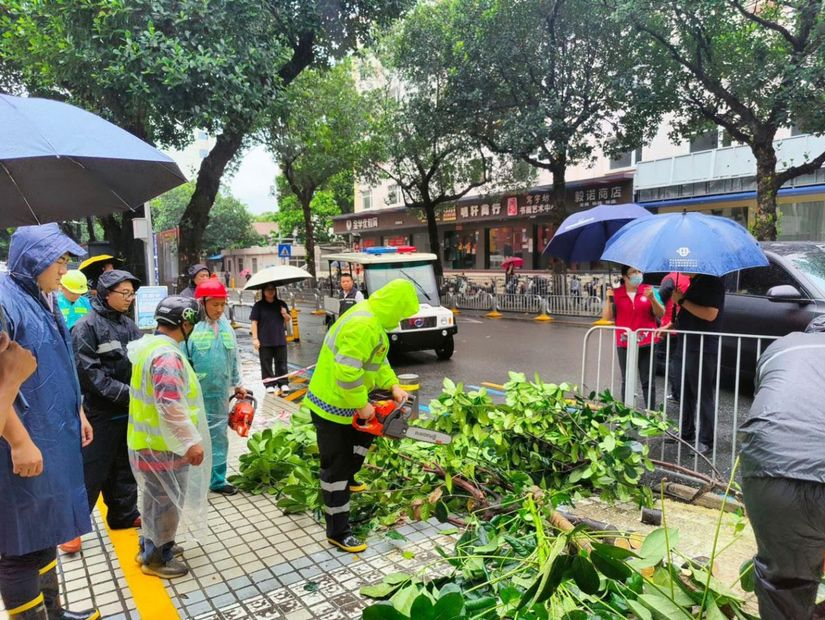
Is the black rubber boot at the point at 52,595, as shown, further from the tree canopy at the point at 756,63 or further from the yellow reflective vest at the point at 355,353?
the tree canopy at the point at 756,63

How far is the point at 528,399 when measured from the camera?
12.8ft

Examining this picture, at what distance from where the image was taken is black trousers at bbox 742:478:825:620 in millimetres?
1805

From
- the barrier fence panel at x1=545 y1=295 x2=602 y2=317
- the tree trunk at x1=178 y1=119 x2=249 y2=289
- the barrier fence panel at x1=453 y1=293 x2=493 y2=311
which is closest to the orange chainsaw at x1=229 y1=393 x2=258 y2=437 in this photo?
the tree trunk at x1=178 y1=119 x2=249 y2=289

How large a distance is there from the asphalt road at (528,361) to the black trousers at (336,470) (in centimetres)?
250

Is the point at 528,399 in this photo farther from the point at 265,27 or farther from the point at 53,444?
the point at 265,27

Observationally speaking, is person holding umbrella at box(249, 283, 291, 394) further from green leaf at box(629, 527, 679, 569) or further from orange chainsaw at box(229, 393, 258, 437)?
green leaf at box(629, 527, 679, 569)

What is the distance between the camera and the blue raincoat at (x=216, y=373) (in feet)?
13.3

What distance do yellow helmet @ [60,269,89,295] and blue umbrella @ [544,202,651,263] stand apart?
16.0 feet

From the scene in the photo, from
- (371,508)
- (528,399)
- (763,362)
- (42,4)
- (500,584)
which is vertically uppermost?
(42,4)

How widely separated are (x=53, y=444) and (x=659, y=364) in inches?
251

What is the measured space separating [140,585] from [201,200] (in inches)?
340

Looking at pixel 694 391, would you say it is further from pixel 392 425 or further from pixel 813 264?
pixel 392 425

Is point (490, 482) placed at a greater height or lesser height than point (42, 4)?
lesser

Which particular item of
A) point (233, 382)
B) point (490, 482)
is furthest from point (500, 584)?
point (233, 382)
